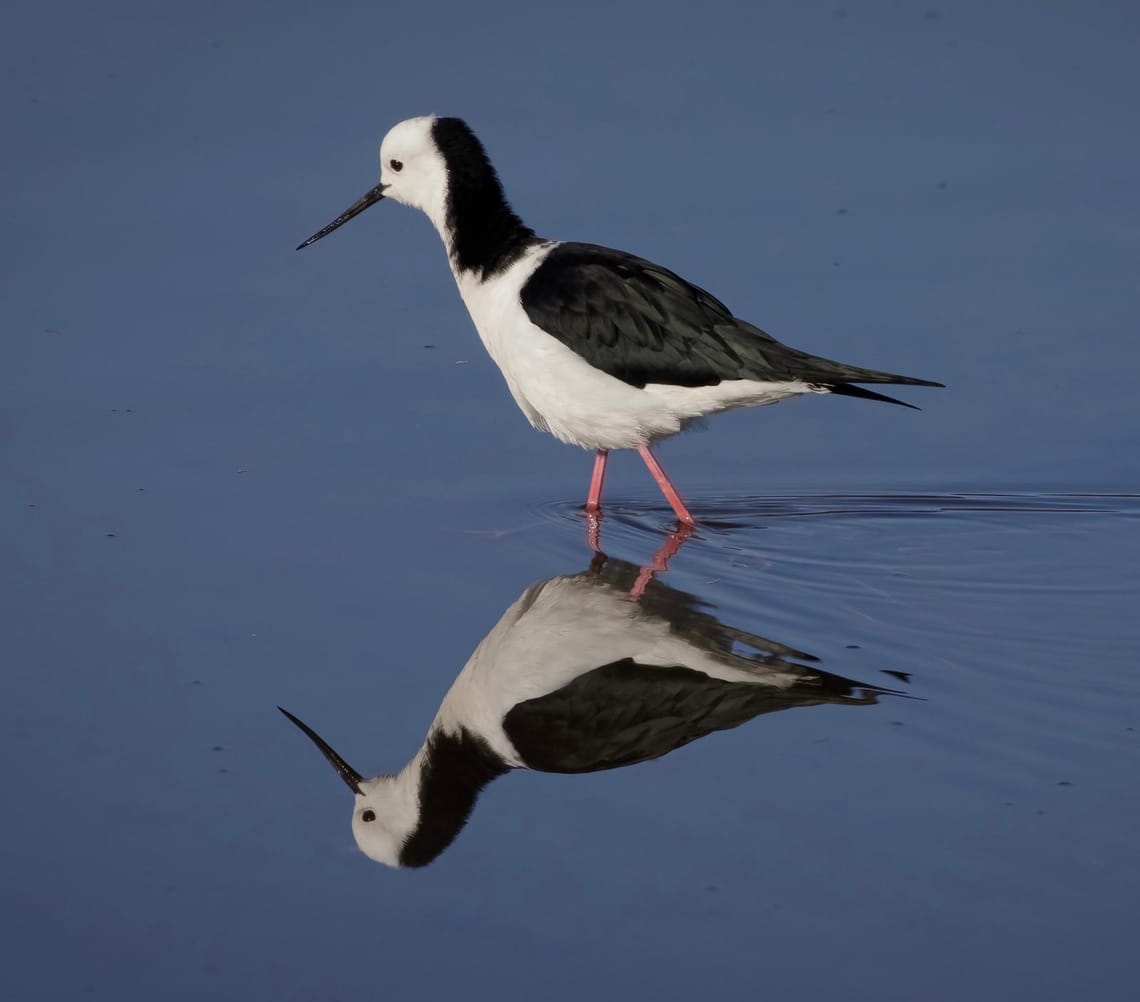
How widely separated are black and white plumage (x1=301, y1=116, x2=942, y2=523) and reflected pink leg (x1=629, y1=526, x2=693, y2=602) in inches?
3.2

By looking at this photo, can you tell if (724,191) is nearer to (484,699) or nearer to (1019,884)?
(484,699)

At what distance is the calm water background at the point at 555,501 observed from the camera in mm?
4086

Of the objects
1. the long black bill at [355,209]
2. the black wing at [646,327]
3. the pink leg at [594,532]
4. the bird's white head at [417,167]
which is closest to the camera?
the black wing at [646,327]

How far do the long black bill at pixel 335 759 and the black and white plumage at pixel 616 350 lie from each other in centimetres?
170

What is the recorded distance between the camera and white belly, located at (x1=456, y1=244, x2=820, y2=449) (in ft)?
20.1

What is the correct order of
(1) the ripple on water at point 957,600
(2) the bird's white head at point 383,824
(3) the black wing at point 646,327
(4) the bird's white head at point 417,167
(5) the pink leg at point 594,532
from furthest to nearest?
(4) the bird's white head at point 417,167, (5) the pink leg at point 594,532, (3) the black wing at point 646,327, (1) the ripple on water at point 957,600, (2) the bird's white head at point 383,824

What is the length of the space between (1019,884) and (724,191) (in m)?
4.76

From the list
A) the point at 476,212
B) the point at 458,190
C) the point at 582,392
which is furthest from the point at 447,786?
the point at 458,190

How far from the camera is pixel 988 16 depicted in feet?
32.3

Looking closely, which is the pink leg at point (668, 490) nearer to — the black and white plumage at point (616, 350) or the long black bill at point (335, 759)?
the black and white plumage at point (616, 350)

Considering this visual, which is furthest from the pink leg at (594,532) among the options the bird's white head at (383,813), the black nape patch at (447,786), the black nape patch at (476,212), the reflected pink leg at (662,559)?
the bird's white head at (383,813)

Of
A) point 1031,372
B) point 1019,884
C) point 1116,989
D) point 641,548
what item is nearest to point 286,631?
point 641,548

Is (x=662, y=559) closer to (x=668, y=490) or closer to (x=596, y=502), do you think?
(x=668, y=490)

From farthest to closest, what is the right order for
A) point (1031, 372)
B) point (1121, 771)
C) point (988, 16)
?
point (988, 16) → point (1031, 372) → point (1121, 771)
